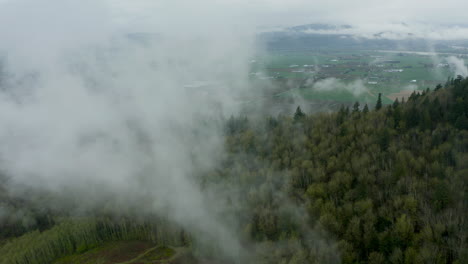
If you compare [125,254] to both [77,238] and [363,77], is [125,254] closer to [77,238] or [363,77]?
[77,238]

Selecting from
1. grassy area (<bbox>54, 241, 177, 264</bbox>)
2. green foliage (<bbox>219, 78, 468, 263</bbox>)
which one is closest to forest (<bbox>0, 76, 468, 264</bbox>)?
green foliage (<bbox>219, 78, 468, 263</bbox>)

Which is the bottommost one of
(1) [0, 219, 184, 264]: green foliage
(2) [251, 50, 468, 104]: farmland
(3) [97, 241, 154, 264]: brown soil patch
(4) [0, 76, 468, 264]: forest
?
(3) [97, 241, 154, 264]: brown soil patch

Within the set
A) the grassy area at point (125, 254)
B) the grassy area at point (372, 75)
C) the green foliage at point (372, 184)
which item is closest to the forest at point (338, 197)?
the green foliage at point (372, 184)

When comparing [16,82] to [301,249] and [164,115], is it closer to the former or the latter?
[164,115]

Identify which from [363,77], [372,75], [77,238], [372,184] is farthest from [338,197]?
[372,75]

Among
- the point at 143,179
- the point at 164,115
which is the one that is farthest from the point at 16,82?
the point at 143,179

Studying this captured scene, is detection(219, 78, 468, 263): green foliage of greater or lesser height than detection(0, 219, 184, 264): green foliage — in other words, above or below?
above

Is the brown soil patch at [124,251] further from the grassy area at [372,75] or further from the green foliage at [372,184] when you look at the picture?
the grassy area at [372,75]

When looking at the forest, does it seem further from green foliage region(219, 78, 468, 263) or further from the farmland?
the farmland

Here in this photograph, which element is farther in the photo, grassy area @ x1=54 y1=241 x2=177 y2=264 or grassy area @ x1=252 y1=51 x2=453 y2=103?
grassy area @ x1=252 y1=51 x2=453 y2=103
